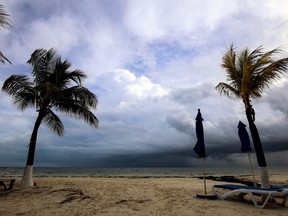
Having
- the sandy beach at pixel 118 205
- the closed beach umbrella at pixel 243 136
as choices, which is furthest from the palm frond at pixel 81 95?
the closed beach umbrella at pixel 243 136

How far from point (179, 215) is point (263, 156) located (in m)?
4.52

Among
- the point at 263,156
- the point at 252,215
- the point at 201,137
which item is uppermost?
the point at 201,137

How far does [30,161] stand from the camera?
12609 mm

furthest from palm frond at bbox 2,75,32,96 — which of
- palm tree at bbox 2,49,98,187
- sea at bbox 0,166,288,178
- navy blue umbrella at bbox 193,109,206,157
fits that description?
sea at bbox 0,166,288,178

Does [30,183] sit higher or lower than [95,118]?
lower

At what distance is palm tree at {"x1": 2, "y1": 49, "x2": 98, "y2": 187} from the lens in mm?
12977

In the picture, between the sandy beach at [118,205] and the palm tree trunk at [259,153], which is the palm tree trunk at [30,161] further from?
the palm tree trunk at [259,153]

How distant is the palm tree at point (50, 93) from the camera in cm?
1298

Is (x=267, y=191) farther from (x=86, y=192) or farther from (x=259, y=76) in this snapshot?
(x=86, y=192)

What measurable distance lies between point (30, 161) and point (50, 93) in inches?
133

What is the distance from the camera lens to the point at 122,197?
9.54 metres

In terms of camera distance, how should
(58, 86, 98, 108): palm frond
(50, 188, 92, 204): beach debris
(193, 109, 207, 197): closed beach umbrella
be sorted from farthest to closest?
(58, 86, 98, 108): palm frond
(193, 109, 207, 197): closed beach umbrella
(50, 188, 92, 204): beach debris

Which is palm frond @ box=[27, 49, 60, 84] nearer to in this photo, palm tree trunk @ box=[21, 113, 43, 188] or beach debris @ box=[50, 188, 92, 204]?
palm tree trunk @ box=[21, 113, 43, 188]

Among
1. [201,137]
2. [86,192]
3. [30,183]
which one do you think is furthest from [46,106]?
[201,137]
